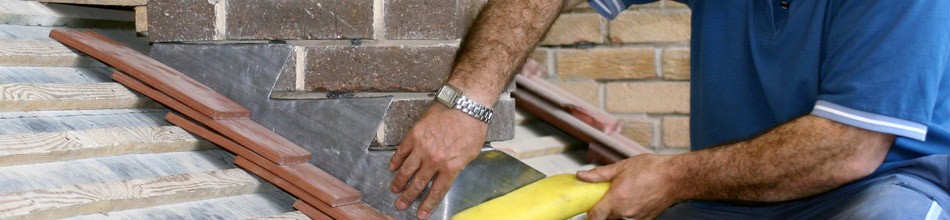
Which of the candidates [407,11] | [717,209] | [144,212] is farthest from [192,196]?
[717,209]

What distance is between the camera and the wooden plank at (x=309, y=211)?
1.84 metres

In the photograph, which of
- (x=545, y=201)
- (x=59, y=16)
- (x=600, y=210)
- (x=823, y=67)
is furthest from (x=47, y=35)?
(x=823, y=67)

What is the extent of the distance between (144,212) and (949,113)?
4.99 ft

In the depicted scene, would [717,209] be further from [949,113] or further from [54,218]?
[54,218]

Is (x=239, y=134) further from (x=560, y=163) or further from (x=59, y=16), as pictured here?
(x=560, y=163)

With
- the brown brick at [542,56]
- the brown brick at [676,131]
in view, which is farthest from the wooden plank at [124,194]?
the brown brick at [676,131]

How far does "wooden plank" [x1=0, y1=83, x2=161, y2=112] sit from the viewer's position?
181 cm

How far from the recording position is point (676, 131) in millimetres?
3771

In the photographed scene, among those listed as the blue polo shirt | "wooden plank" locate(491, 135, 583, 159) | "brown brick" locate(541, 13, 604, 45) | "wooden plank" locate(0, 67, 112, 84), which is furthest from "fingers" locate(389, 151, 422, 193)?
"brown brick" locate(541, 13, 604, 45)

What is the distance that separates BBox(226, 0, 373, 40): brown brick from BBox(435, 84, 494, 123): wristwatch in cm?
17

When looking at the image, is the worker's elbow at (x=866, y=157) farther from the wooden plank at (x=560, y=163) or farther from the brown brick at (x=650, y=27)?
the brown brick at (x=650, y=27)

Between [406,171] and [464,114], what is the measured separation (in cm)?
16

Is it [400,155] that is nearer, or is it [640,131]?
[400,155]

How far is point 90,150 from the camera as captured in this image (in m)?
1.75
